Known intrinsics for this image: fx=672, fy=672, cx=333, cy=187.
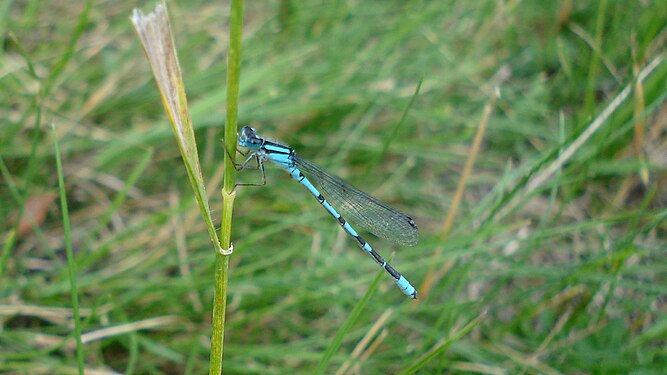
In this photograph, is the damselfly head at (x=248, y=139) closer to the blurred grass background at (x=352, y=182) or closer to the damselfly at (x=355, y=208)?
the damselfly at (x=355, y=208)

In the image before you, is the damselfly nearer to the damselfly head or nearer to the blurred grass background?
the blurred grass background

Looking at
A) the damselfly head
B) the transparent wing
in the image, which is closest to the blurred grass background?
the transparent wing

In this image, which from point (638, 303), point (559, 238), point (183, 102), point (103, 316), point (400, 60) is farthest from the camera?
point (400, 60)

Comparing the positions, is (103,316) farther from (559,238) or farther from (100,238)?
(559,238)

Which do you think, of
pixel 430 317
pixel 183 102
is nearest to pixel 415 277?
pixel 430 317

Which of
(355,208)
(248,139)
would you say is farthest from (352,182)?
(248,139)

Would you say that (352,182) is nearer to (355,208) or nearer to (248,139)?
(355,208)

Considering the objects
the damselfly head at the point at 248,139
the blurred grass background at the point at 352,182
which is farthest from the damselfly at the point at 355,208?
the damselfly head at the point at 248,139
